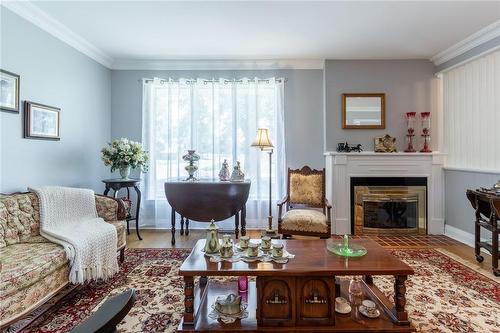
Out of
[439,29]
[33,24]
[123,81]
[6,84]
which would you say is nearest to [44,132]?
[6,84]

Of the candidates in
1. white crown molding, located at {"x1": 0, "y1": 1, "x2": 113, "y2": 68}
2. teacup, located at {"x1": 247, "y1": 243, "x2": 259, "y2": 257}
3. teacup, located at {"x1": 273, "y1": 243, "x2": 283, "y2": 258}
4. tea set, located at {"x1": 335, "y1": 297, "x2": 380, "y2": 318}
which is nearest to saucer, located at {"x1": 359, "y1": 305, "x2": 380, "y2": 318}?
tea set, located at {"x1": 335, "y1": 297, "x2": 380, "y2": 318}

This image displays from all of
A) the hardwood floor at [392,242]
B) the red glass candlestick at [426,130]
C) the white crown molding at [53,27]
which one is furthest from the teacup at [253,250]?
the red glass candlestick at [426,130]

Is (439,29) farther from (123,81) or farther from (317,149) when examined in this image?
(123,81)

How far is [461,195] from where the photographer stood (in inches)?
136

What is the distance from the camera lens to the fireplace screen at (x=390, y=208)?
372 cm

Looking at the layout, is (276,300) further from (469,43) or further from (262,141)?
(469,43)

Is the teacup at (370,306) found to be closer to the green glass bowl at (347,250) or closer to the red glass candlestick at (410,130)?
the green glass bowl at (347,250)

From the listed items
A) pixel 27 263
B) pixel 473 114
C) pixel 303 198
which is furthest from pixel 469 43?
pixel 27 263

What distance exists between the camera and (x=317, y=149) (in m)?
4.00

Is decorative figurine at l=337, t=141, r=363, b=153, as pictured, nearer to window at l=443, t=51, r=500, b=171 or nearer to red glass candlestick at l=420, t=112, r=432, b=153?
red glass candlestick at l=420, t=112, r=432, b=153

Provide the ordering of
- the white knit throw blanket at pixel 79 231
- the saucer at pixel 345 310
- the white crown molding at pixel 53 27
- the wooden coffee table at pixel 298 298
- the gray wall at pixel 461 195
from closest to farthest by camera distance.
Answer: the wooden coffee table at pixel 298 298 → the saucer at pixel 345 310 → the white knit throw blanket at pixel 79 231 → the white crown molding at pixel 53 27 → the gray wall at pixel 461 195

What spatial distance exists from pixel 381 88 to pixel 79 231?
3.90m

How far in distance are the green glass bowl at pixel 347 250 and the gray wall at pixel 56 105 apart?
267 centimetres

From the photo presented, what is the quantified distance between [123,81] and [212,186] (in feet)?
7.26
